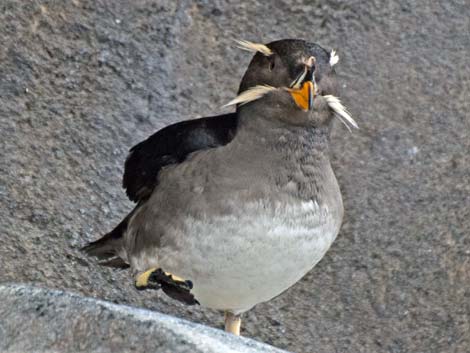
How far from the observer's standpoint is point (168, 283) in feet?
12.9

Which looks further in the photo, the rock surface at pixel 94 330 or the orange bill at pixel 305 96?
the orange bill at pixel 305 96

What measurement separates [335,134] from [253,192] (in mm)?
1176

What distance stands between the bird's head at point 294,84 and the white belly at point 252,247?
0.88 ft

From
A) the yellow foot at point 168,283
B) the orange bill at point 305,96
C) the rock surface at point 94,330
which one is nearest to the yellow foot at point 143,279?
the yellow foot at point 168,283

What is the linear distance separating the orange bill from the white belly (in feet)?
0.94

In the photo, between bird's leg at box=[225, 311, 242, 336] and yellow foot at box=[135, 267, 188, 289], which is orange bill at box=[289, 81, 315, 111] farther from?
bird's leg at box=[225, 311, 242, 336]

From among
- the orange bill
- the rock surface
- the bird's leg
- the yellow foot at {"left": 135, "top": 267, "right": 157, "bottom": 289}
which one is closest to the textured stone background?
the bird's leg

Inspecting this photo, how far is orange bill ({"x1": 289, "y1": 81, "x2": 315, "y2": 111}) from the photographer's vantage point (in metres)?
3.73

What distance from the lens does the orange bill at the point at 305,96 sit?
373cm

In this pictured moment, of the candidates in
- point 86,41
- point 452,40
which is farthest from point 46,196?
point 452,40

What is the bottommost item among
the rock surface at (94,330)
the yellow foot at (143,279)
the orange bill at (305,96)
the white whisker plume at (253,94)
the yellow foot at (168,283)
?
the yellow foot at (143,279)

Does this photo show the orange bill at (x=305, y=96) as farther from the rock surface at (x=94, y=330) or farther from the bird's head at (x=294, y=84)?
the rock surface at (x=94, y=330)

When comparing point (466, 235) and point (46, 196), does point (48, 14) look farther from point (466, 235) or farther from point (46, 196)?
point (466, 235)

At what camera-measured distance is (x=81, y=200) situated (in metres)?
4.77
